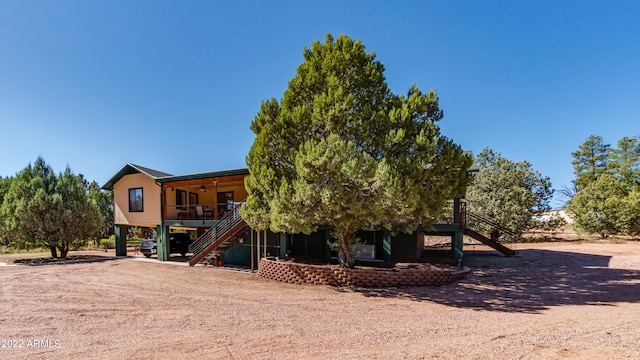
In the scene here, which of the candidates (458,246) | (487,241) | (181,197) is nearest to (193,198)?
(181,197)

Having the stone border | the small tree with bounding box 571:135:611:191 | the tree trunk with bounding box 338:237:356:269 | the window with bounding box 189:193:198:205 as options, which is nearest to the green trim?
the window with bounding box 189:193:198:205

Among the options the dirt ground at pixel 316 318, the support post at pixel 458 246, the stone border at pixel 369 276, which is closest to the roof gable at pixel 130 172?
the dirt ground at pixel 316 318

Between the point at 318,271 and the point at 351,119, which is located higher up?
the point at 351,119

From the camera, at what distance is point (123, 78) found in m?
15.8

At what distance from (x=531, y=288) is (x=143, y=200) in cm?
2004

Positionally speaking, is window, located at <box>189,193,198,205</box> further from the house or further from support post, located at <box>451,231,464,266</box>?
support post, located at <box>451,231,464,266</box>

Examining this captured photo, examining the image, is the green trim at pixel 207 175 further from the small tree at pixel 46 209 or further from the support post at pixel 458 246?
the support post at pixel 458 246

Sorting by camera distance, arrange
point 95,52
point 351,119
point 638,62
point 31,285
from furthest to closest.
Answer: point 638,62, point 95,52, point 31,285, point 351,119

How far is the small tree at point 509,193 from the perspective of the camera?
23.6m

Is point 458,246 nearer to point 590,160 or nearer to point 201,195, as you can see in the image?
point 201,195

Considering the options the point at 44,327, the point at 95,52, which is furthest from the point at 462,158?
the point at 95,52

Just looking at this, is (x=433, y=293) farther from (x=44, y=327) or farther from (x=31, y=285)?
(x=31, y=285)

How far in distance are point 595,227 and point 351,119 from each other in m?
26.2

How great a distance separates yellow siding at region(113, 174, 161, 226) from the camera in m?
17.9
